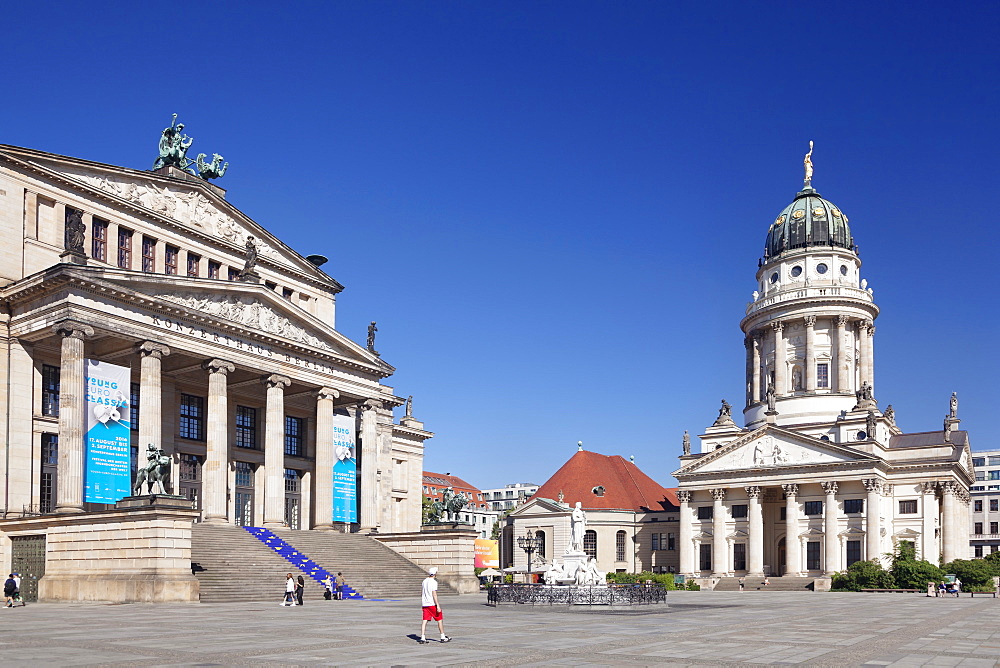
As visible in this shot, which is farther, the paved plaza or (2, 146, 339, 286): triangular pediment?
(2, 146, 339, 286): triangular pediment

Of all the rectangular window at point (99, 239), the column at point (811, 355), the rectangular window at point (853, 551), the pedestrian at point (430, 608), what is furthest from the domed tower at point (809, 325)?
the pedestrian at point (430, 608)

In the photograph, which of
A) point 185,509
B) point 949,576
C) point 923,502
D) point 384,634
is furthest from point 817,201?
point 384,634

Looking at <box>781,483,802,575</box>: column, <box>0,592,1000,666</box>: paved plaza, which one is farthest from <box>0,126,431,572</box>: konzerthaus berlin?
<box>781,483,802,575</box>: column

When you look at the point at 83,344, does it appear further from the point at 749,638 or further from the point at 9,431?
the point at 749,638

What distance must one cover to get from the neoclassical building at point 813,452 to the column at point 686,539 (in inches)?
4.3

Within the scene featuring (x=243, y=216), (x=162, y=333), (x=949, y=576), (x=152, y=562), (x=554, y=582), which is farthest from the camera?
(x=949, y=576)

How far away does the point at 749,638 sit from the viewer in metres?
26.4

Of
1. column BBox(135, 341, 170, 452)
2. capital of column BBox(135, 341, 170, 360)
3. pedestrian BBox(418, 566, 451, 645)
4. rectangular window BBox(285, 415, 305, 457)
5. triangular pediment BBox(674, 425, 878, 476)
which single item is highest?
capital of column BBox(135, 341, 170, 360)

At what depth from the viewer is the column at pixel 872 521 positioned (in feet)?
295

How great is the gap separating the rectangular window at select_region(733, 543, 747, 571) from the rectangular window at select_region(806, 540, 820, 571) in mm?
6184

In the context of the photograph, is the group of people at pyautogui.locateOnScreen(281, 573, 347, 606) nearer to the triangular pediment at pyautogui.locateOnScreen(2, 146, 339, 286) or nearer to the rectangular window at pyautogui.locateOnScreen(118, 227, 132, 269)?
the rectangular window at pyautogui.locateOnScreen(118, 227, 132, 269)

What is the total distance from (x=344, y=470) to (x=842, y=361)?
60865 mm

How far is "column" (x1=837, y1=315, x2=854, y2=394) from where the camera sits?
103688 mm

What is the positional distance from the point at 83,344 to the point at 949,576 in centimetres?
6619
